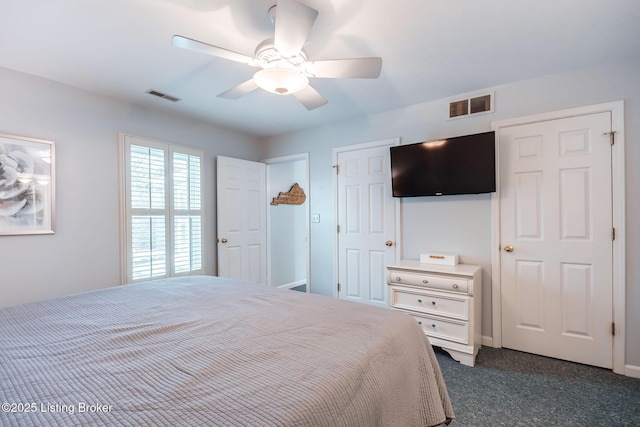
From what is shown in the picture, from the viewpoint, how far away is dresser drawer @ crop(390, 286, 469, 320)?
2.47 metres

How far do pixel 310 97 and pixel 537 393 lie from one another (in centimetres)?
264

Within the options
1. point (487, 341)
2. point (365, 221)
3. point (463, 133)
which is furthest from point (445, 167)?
point (487, 341)

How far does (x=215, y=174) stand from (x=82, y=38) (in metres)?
2.01

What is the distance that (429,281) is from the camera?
2.62 m

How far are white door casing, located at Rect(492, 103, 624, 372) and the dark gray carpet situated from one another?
208 mm

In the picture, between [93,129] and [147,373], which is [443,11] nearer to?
[147,373]

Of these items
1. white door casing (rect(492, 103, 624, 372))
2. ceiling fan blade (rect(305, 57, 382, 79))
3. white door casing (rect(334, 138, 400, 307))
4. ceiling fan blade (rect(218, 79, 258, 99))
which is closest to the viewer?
ceiling fan blade (rect(305, 57, 382, 79))

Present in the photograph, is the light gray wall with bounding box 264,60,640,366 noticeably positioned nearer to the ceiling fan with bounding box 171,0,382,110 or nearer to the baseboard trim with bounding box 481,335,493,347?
the baseboard trim with bounding box 481,335,493,347

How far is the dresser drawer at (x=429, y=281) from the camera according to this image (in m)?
2.46

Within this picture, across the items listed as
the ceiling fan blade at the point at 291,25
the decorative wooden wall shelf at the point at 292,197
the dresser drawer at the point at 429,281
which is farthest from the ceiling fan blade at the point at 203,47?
the decorative wooden wall shelf at the point at 292,197

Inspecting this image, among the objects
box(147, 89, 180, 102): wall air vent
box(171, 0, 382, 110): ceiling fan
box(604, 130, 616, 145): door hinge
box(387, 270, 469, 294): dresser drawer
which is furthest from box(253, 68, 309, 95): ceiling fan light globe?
box(604, 130, 616, 145): door hinge

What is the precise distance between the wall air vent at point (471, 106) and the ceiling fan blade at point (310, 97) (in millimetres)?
1570

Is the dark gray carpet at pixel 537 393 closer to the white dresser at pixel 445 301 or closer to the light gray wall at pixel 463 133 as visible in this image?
the white dresser at pixel 445 301

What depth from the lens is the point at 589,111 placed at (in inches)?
92.1
